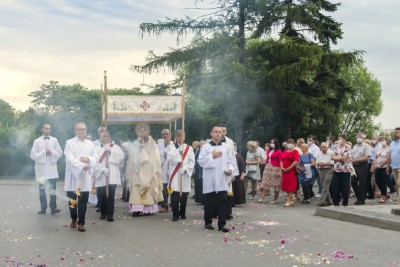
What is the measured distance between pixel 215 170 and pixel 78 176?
2.45m

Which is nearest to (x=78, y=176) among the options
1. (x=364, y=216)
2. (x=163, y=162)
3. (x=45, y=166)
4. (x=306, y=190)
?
(x=45, y=166)

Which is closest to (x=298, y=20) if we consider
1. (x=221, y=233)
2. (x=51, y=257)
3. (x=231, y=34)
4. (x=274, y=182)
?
(x=231, y=34)

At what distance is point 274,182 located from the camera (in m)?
17.3

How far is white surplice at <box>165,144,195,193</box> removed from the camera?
522 inches

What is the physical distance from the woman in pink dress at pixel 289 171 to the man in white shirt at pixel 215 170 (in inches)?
203

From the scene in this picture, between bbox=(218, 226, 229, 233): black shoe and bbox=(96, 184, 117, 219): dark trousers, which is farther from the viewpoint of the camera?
bbox=(96, 184, 117, 219): dark trousers

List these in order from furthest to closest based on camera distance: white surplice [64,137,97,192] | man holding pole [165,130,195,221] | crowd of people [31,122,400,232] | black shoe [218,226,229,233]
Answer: man holding pole [165,130,195,221] → crowd of people [31,122,400,232] → white surplice [64,137,97,192] → black shoe [218,226,229,233]

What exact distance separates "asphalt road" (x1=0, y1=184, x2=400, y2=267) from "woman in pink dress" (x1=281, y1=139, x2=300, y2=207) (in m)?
2.55

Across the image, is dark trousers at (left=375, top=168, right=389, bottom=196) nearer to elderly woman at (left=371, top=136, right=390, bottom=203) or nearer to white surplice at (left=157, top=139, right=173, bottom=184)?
elderly woman at (left=371, top=136, right=390, bottom=203)

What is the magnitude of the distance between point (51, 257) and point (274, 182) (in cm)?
988

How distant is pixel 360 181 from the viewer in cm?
1634

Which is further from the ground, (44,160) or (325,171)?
(44,160)

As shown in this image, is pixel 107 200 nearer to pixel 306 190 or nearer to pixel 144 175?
pixel 144 175

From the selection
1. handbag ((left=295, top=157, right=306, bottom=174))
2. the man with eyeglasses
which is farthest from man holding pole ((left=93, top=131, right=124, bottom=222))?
the man with eyeglasses
